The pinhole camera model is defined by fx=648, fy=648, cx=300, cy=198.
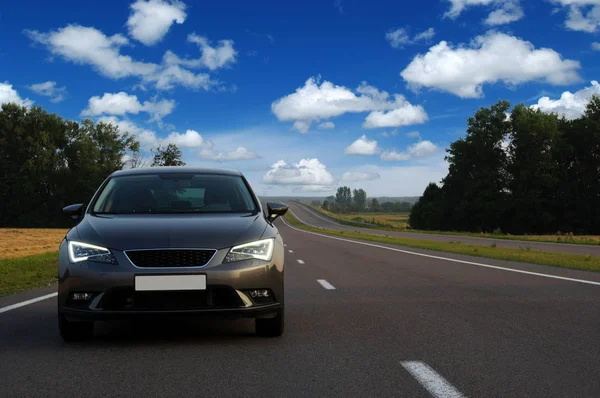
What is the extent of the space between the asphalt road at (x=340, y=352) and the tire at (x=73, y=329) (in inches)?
3.8

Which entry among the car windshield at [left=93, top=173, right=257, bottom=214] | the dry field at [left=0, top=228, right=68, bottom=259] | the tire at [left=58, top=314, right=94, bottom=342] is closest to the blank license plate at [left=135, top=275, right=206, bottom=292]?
the tire at [left=58, top=314, right=94, bottom=342]

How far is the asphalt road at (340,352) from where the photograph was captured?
4289 mm

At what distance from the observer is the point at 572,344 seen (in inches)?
225

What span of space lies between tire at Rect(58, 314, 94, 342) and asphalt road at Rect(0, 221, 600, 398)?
0.32 ft

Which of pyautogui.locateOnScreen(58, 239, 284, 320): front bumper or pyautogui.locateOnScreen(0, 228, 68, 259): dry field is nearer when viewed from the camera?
pyautogui.locateOnScreen(58, 239, 284, 320): front bumper

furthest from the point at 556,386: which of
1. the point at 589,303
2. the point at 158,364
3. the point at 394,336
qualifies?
the point at 589,303

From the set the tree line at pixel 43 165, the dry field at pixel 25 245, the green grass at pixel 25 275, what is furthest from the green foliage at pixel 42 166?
the green grass at pixel 25 275

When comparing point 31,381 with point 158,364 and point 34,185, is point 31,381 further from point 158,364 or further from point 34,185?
point 34,185

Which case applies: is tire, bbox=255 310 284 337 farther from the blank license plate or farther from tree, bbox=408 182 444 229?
tree, bbox=408 182 444 229

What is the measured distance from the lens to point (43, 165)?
3231 inches

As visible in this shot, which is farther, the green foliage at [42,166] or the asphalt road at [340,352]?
the green foliage at [42,166]

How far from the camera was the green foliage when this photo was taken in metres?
81.4

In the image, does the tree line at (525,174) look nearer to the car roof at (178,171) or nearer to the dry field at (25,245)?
the dry field at (25,245)

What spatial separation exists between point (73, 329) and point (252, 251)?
1759 millimetres
